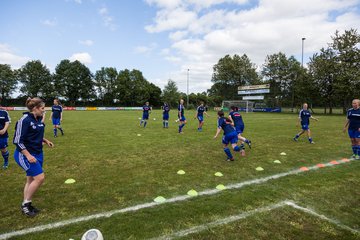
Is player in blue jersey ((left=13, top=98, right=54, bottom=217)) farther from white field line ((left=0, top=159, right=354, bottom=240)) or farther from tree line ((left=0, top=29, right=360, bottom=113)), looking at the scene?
tree line ((left=0, top=29, right=360, bottom=113))

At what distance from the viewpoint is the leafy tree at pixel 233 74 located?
66.2 metres

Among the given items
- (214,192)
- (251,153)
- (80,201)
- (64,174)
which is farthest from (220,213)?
(251,153)

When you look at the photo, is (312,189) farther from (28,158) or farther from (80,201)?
(28,158)

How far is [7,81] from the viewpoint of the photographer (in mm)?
64500

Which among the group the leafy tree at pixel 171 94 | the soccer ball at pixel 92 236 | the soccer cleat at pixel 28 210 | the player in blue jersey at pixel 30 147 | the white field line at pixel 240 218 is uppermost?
the leafy tree at pixel 171 94

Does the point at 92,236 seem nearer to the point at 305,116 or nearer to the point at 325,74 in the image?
the point at 305,116

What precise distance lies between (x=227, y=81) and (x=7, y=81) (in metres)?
61.6

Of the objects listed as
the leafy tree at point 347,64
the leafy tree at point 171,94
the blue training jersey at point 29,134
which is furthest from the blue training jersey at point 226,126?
the leafy tree at point 171,94

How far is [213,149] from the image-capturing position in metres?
9.78

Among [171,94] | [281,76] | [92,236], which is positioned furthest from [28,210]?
[171,94]

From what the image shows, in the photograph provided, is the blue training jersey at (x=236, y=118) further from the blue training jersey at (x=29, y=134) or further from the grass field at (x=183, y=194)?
the blue training jersey at (x=29, y=134)

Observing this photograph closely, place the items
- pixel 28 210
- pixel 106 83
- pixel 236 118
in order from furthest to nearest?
1. pixel 106 83
2. pixel 236 118
3. pixel 28 210

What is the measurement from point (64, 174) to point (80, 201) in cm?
206

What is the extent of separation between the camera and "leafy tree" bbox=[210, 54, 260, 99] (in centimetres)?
6625
